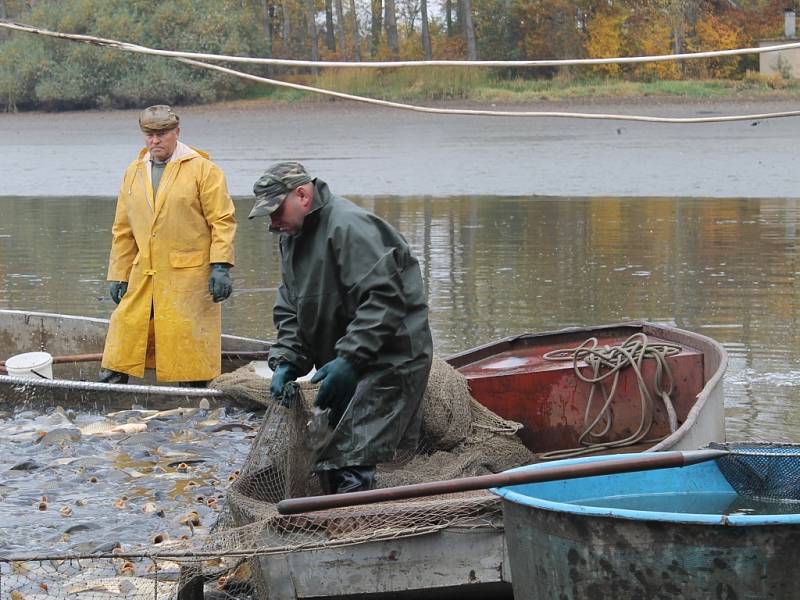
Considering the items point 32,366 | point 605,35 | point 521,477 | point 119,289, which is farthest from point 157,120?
point 605,35

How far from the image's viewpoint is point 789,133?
27406 mm

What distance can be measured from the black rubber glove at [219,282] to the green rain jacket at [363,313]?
2.56m

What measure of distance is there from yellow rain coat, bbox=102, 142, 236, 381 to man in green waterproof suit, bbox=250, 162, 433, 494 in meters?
2.70

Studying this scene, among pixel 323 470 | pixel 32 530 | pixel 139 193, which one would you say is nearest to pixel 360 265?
pixel 323 470

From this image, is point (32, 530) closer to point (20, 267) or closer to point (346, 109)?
point (20, 267)

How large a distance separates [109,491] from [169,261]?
186 centimetres

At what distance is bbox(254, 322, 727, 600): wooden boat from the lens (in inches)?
194

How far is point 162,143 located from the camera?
27.1 ft

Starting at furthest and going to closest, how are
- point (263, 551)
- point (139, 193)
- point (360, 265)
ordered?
point (139, 193)
point (360, 265)
point (263, 551)

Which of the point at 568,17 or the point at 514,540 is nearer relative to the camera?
the point at 514,540

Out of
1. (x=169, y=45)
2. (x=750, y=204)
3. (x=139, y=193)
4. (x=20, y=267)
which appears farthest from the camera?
(x=169, y=45)

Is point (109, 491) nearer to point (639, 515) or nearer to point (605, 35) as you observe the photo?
point (639, 515)

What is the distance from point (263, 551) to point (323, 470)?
2.75 ft


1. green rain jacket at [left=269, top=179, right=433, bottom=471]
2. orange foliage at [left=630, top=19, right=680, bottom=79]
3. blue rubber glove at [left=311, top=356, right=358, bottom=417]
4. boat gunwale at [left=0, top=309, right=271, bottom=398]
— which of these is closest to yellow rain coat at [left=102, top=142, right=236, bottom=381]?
boat gunwale at [left=0, top=309, right=271, bottom=398]
